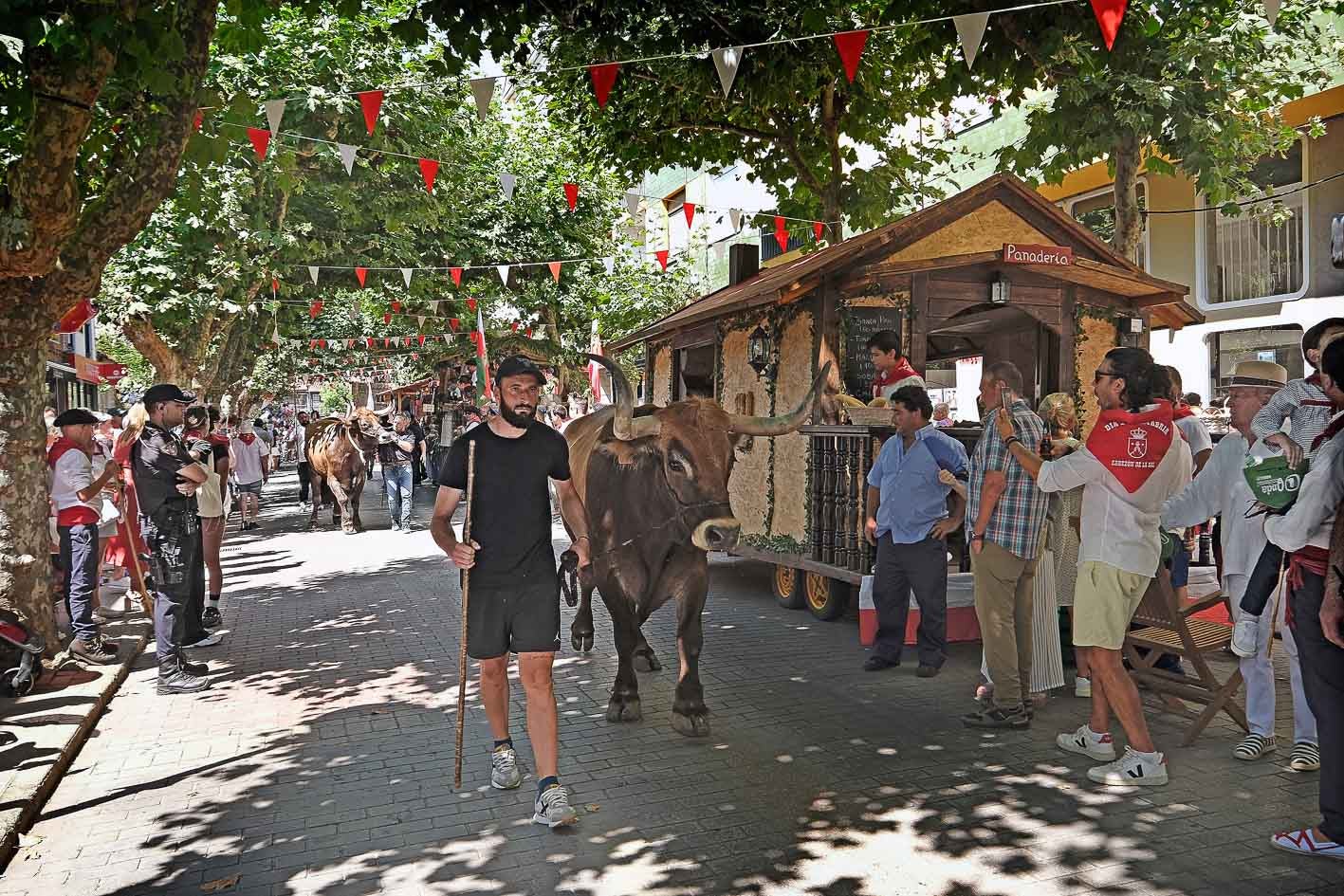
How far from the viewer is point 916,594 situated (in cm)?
705

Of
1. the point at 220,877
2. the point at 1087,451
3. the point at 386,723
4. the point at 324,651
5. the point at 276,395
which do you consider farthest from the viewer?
the point at 276,395

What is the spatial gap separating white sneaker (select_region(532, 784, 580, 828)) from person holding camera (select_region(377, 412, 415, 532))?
487 inches

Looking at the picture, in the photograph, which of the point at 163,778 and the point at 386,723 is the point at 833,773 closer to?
the point at 386,723

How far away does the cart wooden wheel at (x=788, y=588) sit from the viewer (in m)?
9.39

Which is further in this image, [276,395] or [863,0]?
[276,395]

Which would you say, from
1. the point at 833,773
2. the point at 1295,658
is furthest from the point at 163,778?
the point at 1295,658

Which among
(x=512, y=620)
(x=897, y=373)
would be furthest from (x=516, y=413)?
(x=897, y=373)

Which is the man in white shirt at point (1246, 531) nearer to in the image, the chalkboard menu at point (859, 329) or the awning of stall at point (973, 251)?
the awning of stall at point (973, 251)

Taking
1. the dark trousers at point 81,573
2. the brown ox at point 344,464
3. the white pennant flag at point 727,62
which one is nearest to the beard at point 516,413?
the dark trousers at point 81,573

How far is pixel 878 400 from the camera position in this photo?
8.52 meters

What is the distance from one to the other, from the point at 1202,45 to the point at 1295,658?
850 centimetres

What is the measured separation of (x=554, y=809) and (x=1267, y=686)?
3897 mm

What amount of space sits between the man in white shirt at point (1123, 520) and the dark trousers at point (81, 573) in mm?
7206

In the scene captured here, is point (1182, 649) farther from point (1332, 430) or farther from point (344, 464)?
point (344, 464)
